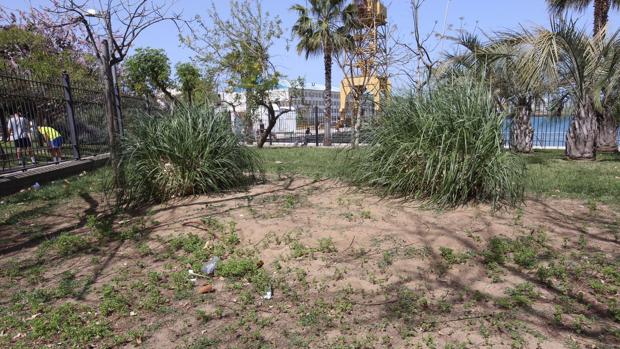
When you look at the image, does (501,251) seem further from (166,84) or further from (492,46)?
(166,84)

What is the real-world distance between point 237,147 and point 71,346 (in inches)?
168

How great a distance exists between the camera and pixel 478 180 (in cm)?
507

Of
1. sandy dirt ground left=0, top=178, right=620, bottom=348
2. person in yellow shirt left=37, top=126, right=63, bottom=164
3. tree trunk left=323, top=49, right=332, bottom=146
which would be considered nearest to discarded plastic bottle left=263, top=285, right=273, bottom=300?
sandy dirt ground left=0, top=178, right=620, bottom=348

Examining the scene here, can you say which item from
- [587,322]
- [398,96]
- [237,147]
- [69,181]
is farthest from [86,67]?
[587,322]

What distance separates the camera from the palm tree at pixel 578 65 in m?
8.73

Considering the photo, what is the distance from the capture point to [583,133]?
10211 millimetres

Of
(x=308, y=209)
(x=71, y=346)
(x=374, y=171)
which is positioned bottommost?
(x=71, y=346)

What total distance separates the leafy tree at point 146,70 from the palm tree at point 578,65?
20.0 meters

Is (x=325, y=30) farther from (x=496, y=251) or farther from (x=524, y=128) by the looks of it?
(x=496, y=251)

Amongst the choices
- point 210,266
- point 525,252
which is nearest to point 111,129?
point 210,266

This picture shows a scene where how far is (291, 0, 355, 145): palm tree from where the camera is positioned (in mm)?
21016

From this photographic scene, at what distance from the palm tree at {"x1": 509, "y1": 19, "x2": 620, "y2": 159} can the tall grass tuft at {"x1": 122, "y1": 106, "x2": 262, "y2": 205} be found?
629 centimetres

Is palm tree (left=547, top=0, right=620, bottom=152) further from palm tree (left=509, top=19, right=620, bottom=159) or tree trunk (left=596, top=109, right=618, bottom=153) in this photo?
palm tree (left=509, top=19, right=620, bottom=159)

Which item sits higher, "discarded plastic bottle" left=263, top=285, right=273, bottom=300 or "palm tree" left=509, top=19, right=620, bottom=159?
"palm tree" left=509, top=19, right=620, bottom=159
